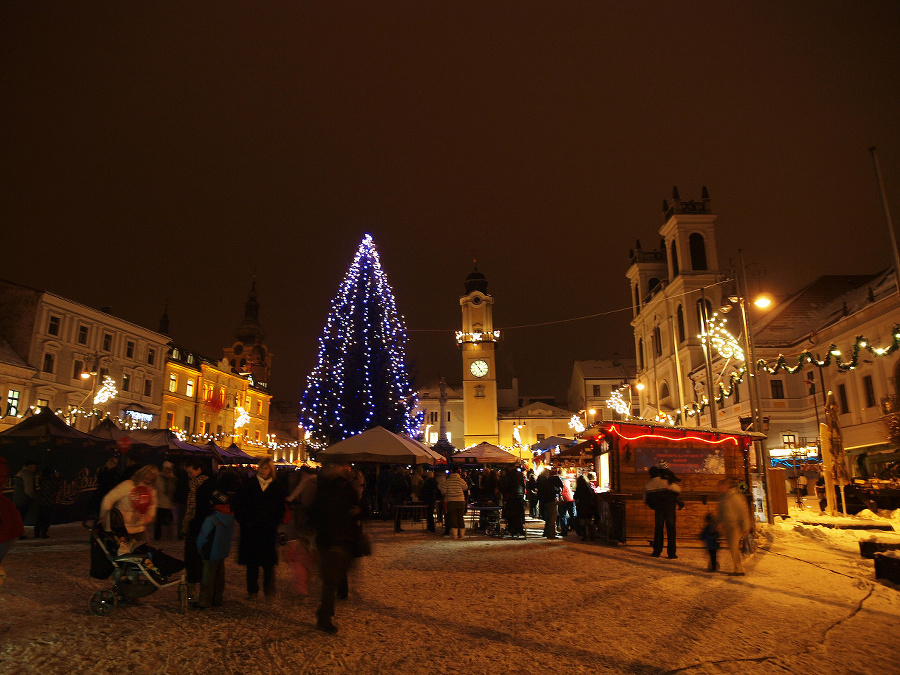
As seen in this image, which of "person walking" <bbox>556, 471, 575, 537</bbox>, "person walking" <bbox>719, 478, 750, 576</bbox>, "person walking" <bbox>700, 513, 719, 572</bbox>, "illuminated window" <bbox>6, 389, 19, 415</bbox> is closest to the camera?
"person walking" <bbox>719, 478, 750, 576</bbox>

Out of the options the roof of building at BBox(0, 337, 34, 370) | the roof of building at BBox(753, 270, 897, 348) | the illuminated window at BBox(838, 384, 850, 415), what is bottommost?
the illuminated window at BBox(838, 384, 850, 415)

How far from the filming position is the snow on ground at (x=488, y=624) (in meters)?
5.38

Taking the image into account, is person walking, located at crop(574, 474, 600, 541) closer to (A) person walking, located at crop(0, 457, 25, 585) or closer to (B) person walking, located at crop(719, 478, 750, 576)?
(B) person walking, located at crop(719, 478, 750, 576)

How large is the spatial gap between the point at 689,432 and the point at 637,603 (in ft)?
24.2

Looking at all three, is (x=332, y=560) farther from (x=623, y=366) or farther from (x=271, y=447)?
(x=623, y=366)

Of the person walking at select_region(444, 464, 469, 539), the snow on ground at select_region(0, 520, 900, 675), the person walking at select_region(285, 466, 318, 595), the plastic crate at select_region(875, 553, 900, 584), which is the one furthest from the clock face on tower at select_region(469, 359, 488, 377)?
the plastic crate at select_region(875, 553, 900, 584)

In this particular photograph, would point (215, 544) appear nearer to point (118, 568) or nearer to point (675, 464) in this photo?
point (118, 568)

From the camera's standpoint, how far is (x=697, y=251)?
49.7m

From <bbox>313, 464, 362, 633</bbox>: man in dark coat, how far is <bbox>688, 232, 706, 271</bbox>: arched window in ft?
156

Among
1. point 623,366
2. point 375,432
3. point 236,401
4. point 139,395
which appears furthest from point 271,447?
point 375,432

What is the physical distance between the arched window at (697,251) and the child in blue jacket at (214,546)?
47.9m

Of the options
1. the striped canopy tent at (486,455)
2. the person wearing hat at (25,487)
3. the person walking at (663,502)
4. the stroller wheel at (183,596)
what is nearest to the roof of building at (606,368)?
the striped canopy tent at (486,455)

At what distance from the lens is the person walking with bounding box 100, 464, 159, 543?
6.86 meters

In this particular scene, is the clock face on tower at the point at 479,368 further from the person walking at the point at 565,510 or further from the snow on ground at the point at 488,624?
the snow on ground at the point at 488,624
